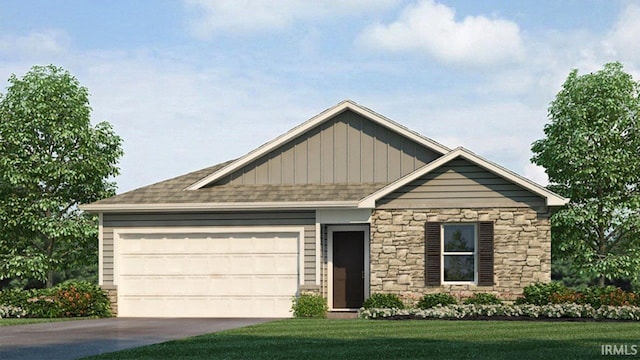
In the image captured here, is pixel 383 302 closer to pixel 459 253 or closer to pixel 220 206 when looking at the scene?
pixel 459 253

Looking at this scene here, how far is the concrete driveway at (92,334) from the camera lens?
1516 centimetres

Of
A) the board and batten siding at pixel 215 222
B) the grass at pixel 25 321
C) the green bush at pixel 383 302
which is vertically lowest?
the grass at pixel 25 321

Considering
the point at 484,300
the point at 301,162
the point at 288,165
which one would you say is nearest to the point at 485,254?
the point at 484,300

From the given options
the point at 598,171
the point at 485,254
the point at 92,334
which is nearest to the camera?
the point at 92,334

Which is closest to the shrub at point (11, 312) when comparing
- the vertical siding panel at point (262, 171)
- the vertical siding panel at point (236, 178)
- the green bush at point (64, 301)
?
the green bush at point (64, 301)

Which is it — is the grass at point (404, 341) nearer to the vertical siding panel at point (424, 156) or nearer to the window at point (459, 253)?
the window at point (459, 253)

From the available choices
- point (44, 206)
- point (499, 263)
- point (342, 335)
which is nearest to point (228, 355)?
point (342, 335)

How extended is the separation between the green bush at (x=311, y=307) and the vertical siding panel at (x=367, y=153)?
380 centimetres

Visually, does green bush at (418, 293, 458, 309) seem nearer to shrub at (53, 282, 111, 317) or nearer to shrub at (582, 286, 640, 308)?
shrub at (582, 286, 640, 308)

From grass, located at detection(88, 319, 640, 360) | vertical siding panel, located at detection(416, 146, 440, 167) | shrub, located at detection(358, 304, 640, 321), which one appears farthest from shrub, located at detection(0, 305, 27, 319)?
vertical siding panel, located at detection(416, 146, 440, 167)

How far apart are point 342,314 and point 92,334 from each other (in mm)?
7611

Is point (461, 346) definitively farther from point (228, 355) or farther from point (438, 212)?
point (438, 212)

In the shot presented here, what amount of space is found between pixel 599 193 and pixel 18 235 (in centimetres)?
1838

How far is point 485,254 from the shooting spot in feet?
76.0
